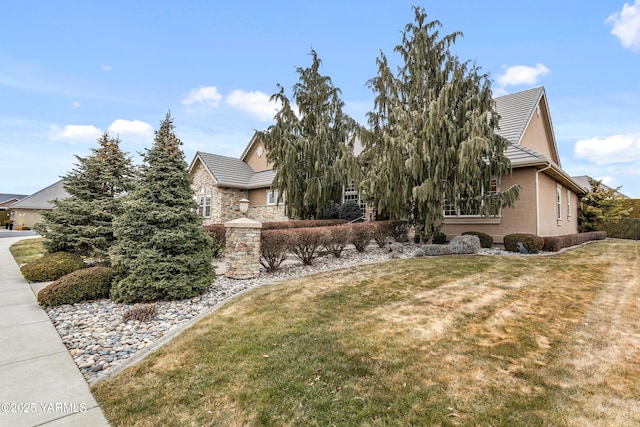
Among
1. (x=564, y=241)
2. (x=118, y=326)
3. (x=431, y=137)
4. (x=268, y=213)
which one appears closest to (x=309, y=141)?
(x=431, y=137)

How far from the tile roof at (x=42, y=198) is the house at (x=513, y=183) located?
68.5 ft

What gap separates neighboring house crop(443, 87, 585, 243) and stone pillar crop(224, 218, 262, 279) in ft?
27.4

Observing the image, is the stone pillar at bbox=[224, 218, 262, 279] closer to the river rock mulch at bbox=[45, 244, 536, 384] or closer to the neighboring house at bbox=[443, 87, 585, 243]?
the river rock mulch at bbox=[45, 244, 536, 384]

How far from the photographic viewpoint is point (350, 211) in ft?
48.3

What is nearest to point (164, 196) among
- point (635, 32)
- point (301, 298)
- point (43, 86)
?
point (301, 298)

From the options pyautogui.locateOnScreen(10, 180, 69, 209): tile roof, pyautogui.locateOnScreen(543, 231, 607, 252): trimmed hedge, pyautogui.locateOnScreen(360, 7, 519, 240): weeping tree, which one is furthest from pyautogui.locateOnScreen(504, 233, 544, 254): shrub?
pyautogui.locateOnScreen(10, 180, 69, 209): tile roof

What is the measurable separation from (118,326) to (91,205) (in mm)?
6103

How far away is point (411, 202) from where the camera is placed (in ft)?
34.9

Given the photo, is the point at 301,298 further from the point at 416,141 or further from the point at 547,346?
the point at 416,141

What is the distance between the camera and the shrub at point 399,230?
11330 mm

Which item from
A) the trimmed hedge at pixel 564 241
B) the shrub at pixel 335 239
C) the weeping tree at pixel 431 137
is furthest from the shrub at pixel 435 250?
the trimmed hedge at pixel 564 241

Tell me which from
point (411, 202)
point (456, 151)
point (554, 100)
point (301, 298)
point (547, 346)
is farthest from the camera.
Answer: point (554, 100)

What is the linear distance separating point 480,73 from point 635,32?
16.8 feet

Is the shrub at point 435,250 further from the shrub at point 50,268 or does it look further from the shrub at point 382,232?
the shrub at point 50,268
